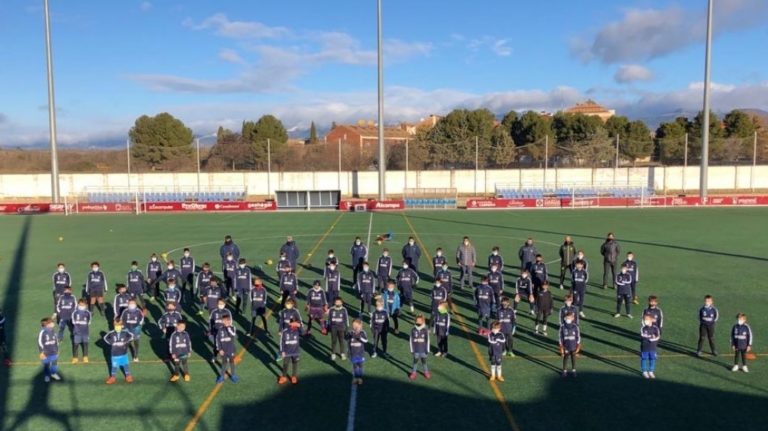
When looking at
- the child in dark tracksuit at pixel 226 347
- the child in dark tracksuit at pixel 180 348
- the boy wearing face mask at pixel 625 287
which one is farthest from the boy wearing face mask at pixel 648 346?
the child in dark tracksuit at pixel 180 348

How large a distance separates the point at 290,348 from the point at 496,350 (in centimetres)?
406

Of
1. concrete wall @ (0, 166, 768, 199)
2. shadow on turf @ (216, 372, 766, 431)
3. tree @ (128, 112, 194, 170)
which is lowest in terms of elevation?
shadow on turf @ (216, 372, 766, 431)

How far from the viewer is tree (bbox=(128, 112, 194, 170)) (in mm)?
78375

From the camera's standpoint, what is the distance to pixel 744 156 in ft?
215

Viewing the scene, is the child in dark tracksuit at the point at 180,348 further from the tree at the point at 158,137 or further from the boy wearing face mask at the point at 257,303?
the tree at the point at 158,137

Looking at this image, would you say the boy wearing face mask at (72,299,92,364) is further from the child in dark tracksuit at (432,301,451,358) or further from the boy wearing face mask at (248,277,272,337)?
the child in dark tracksuit at (432,301,451,358)

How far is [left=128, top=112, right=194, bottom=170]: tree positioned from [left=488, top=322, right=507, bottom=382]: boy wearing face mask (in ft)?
245

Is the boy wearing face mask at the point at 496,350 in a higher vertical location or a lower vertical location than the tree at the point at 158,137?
lower

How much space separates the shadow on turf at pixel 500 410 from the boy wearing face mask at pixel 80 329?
439cm

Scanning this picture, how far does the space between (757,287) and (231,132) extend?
84.2 metres

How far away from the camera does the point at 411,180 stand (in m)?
63.2

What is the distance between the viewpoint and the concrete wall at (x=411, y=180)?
6122 centimetres

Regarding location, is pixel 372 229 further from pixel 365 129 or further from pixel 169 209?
pixel 365 129

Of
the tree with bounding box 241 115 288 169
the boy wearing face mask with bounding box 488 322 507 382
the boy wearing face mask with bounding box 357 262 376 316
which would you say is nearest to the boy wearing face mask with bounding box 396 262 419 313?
the boy wearing face mask with bounding box 357 262 376 316
